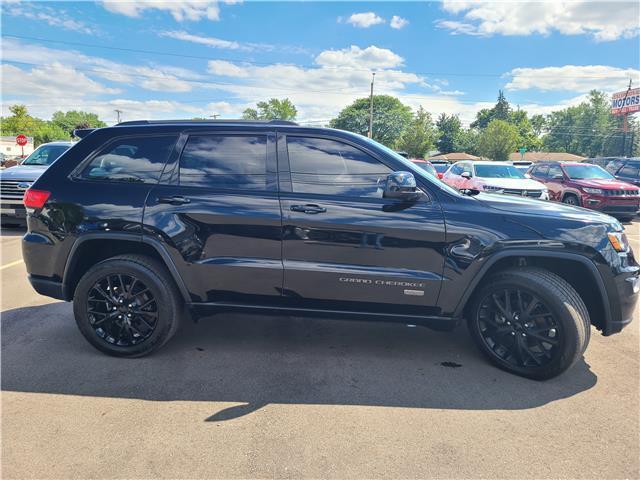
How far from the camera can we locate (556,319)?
9.78 feet

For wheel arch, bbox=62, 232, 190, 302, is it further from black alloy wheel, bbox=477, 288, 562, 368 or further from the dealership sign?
the dealership sign

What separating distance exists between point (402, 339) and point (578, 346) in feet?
4.55

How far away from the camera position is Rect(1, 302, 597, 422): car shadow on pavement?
9.38 feet

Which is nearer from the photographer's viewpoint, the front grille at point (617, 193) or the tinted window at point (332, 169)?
the tinted window at point (332, 169)

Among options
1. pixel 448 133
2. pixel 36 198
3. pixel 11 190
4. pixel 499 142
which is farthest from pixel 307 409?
pixel 448 133

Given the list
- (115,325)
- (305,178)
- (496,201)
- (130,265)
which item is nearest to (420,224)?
(496,201)

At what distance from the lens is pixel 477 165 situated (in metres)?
11.9

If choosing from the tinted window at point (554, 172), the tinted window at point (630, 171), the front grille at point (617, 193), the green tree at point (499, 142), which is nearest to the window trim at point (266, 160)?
the front grille at point (617, 193)

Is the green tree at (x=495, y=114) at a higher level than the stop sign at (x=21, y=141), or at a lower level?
higher

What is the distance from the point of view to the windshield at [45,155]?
962cm

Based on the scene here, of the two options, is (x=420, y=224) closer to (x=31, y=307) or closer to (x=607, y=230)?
(x=607, y=230)

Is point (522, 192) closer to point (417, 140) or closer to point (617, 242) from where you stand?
point (617, 242)

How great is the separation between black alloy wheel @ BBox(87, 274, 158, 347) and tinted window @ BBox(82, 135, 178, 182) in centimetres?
81

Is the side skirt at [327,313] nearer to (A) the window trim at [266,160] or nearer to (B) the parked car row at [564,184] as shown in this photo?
(A) the window trim at [266,160]
